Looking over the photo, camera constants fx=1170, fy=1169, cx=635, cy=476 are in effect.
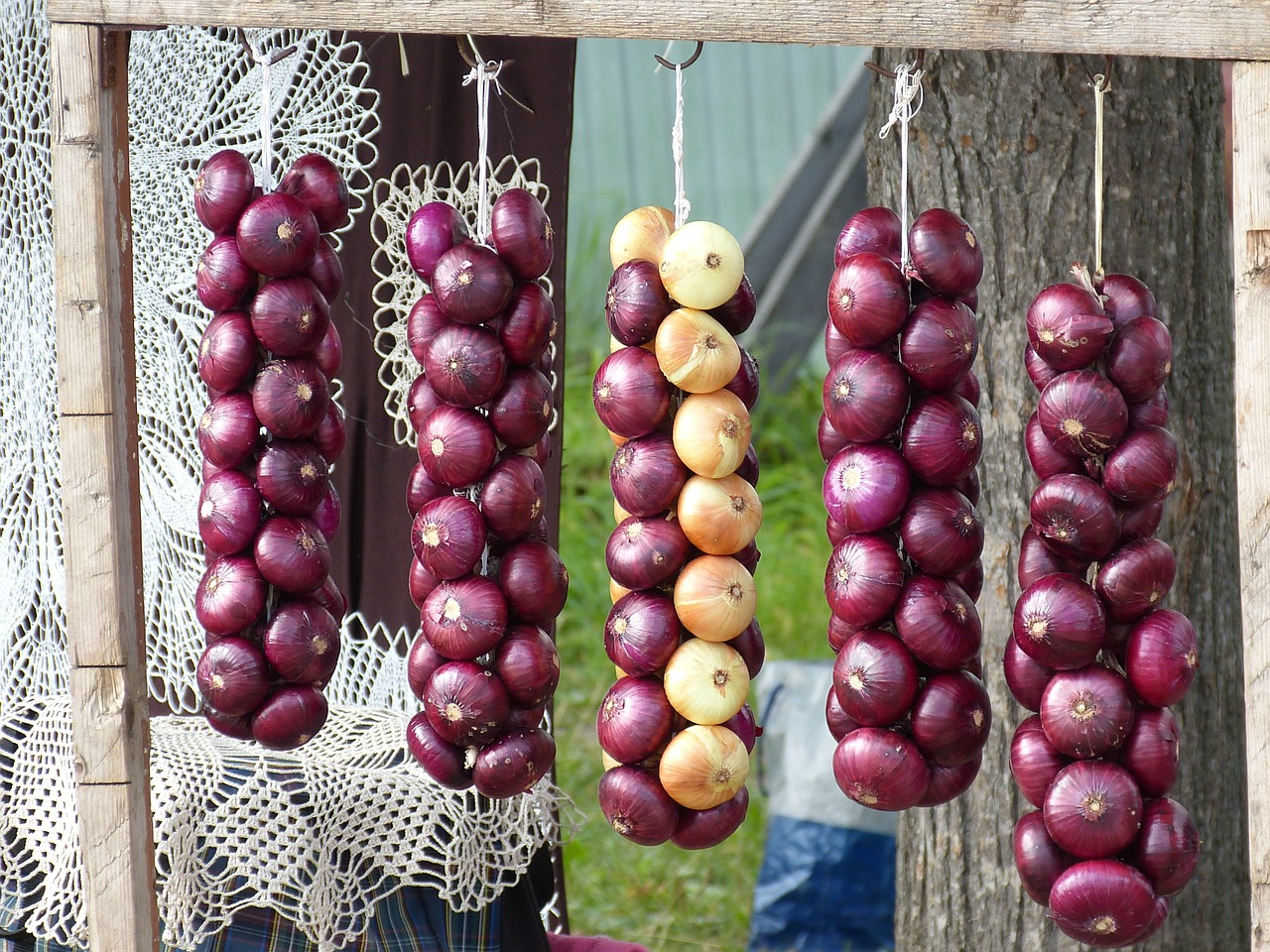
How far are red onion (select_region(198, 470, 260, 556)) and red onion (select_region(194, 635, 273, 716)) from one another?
0.09 m

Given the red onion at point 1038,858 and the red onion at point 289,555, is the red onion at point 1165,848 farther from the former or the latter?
the red onion at point 289,555

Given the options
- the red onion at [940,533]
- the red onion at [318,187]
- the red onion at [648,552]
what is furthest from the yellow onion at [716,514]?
the red onion at [318,187]

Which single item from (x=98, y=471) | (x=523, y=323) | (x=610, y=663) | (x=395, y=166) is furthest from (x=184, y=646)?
(x=610, y=663)

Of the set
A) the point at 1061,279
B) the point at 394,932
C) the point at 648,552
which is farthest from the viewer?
the point at 1061,279

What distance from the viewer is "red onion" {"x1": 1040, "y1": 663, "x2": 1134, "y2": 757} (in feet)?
3.23

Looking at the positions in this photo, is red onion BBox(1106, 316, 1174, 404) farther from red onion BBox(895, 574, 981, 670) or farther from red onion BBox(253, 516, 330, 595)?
red onion BBox(253, 516, 330, 595)

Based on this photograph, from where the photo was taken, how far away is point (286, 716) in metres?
1.12

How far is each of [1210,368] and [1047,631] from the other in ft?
2.69

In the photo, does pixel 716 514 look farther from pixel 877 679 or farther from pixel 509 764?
pixel 509 764

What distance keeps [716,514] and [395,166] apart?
84 centimetres

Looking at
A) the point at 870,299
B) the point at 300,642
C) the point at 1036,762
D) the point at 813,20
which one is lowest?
the point at 1036,762

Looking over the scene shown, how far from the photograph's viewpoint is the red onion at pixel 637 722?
1066mm

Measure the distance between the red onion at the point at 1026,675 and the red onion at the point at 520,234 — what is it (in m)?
0.56

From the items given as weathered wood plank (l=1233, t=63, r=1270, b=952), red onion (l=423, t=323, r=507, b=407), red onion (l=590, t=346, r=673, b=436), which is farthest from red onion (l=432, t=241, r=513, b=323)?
weathered wood plank (l=1233, t=63, r=1270, b=952)
